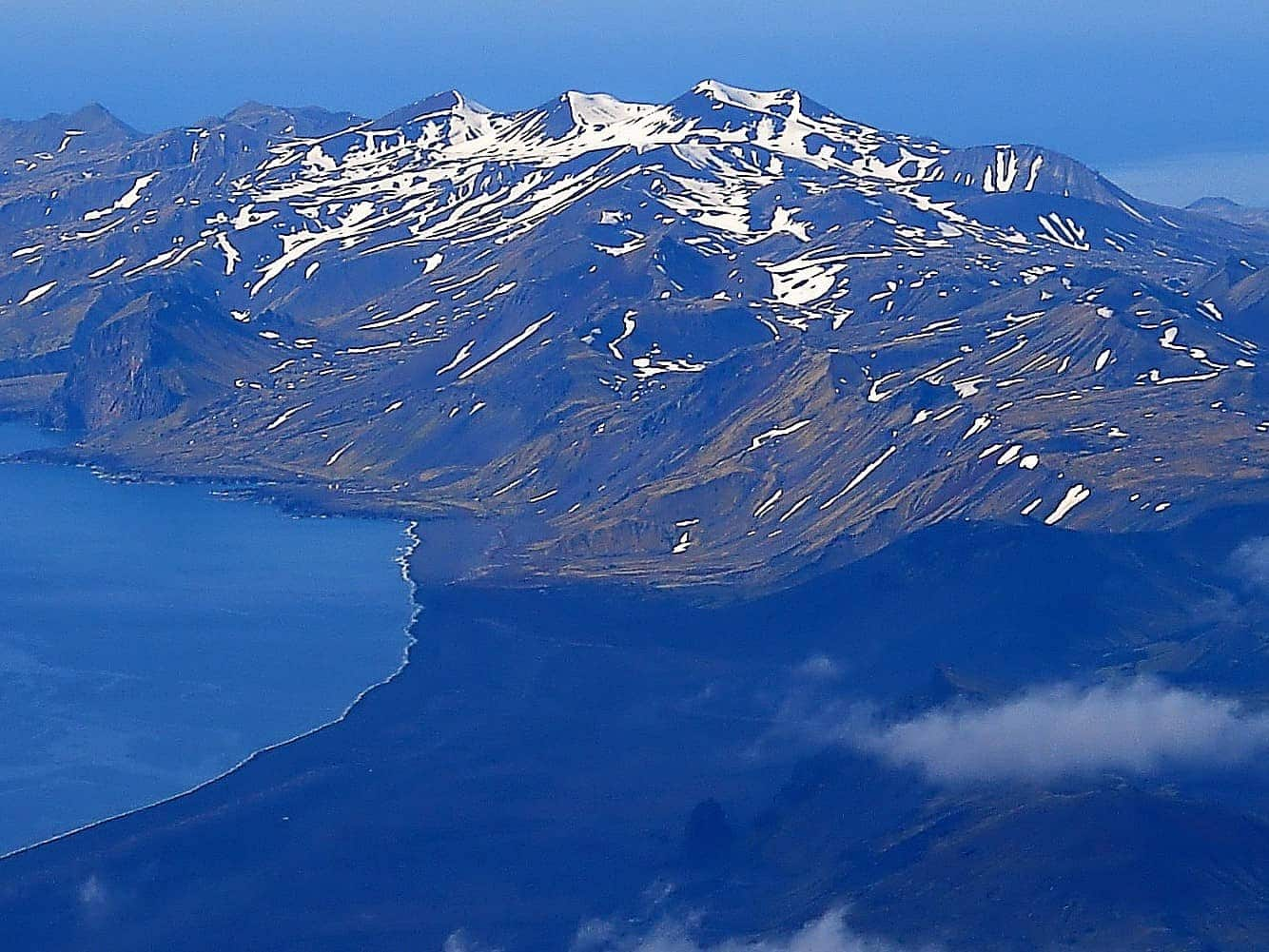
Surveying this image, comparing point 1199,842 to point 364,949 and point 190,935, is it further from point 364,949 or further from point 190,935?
point 190,935

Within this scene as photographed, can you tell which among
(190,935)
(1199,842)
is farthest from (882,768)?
(190,935)

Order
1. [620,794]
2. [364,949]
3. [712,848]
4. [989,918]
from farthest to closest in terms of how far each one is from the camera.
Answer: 1. [620,794]
2. [712,848]
3. [364,949]
4. [989,918]

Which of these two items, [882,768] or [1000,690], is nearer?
[882,768]

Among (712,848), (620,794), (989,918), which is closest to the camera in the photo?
(989,918)

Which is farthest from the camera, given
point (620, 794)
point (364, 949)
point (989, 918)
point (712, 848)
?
point (620, 794)

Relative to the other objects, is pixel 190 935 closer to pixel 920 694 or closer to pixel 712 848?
pixel 712 848

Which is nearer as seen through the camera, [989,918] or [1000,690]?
[989,918]

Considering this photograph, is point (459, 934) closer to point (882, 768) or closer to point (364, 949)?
point (364, 949)

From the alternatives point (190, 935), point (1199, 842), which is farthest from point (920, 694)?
point (190, 935)
